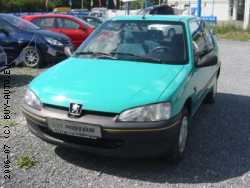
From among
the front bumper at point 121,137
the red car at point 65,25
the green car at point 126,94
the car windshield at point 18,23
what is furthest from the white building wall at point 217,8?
the front bumper at point 121,137

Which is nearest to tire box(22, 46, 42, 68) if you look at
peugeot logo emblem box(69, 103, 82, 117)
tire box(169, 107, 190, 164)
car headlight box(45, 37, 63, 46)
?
car headlight box(45, 37, 63, 46)

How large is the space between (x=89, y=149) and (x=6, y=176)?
0.91 meters

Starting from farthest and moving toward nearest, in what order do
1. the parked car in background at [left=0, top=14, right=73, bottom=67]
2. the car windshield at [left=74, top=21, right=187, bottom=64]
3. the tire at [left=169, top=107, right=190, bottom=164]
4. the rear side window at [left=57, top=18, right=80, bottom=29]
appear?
1. the rear side window at [left=57, top=18, right=80, bottom=29]
2. the parked car in background at [left=0, top=14, right=73, bottom=67]
3. the car windshield at [left=74, top=21, right=187, bottom=64]
4. the tire at [left=169, top=107, right=190, bottom=164]

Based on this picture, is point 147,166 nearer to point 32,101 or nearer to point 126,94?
point 126,94

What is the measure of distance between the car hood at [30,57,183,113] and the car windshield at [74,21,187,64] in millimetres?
193

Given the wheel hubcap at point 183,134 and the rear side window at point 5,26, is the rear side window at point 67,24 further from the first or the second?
the wheel hubcap at point 183,134

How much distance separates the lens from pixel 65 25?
1391 cm

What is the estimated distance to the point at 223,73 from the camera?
1114 centimetres

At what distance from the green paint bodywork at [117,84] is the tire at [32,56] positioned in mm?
5995

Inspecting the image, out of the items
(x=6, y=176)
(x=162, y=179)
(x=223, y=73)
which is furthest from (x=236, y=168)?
(x=223, y=73)

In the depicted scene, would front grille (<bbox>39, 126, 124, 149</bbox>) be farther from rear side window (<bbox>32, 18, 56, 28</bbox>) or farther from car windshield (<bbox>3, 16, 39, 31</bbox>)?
rear side window (<bbox>32, 18, 56, 28</bbox>)

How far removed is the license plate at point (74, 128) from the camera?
12.9 feet

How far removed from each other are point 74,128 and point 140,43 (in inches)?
69.2

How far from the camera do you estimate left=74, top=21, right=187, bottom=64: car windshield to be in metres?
5.09
